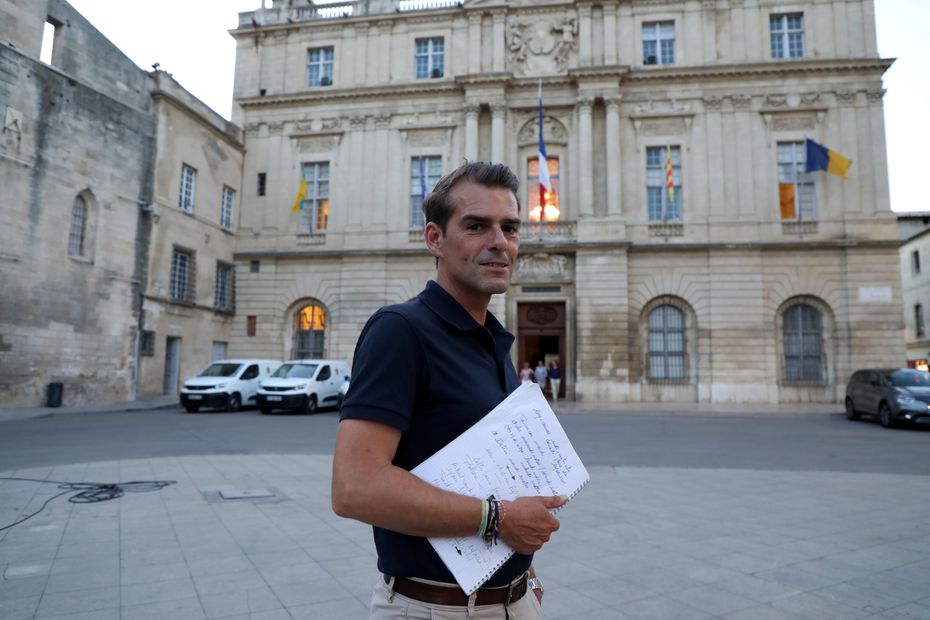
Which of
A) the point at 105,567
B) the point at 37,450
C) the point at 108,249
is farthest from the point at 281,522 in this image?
the point at 108,249

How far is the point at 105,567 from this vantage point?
456cm

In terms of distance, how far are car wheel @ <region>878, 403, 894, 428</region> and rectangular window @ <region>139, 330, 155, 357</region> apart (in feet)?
80.4

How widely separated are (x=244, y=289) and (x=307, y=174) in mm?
6369

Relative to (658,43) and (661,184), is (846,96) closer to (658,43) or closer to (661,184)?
(658,43)

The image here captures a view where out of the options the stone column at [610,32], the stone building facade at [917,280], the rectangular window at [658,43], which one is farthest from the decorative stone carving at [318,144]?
the stone building facade at [917,280]

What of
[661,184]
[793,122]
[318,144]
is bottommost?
[661,184]

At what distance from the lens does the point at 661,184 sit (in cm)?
2592

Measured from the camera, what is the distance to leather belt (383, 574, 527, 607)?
1593 millimetres

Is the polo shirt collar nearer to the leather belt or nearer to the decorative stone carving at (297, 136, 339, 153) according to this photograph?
the leather belt

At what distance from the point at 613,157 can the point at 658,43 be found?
5.98 metres

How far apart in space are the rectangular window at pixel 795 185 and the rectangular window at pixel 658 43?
6.41 meters

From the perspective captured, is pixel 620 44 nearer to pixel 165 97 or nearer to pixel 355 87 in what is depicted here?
pixel 355 87

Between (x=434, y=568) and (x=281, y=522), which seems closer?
(x=434, y=568)

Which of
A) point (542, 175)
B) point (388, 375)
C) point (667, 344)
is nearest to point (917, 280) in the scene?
point (667, 344)
